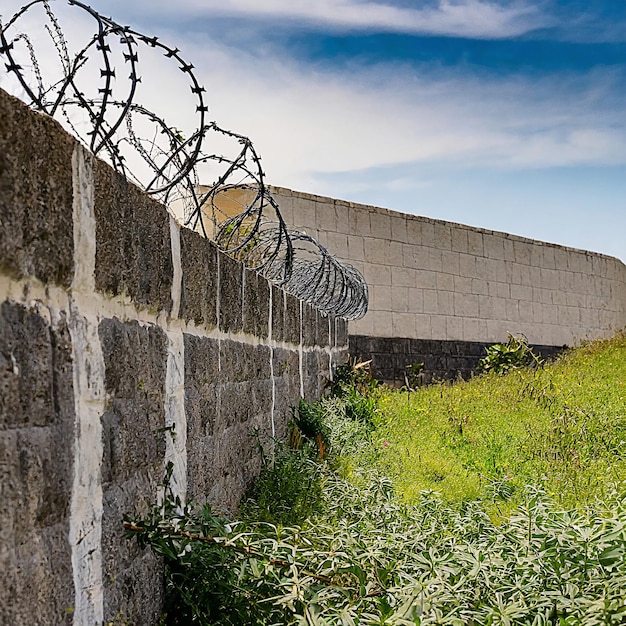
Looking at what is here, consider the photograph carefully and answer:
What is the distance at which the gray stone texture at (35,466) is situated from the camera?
1348 millimetres

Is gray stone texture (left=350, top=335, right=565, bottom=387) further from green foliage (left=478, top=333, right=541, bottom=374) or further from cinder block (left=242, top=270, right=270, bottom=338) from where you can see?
cinder block (left=242, top=270, right=270, bottom=338)

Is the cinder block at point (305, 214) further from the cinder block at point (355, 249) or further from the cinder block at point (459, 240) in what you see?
the cinder block at point (459, 240)

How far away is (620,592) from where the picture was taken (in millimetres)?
2168

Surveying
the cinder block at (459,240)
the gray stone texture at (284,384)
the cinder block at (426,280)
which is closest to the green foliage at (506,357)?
the cinder block at (426,280)

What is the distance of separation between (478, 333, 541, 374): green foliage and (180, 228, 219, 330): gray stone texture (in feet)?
30.9

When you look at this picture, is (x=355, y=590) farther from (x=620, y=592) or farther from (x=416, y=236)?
(x=416, y=236)

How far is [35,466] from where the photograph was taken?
1.43 m

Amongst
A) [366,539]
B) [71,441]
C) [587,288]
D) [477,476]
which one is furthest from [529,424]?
[587,288]

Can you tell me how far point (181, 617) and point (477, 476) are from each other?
359 centimetres

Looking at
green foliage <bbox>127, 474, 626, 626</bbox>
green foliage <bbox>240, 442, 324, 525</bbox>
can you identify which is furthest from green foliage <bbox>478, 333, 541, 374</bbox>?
green foliage <bbox>127, 474, 626, 626</bbox>

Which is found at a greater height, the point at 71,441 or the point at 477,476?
the point at 71,441

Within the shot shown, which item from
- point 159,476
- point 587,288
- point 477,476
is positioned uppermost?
point 587,288

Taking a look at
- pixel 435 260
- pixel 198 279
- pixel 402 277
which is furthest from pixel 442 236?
pixel 198 279

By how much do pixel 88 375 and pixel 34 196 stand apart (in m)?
0.42
